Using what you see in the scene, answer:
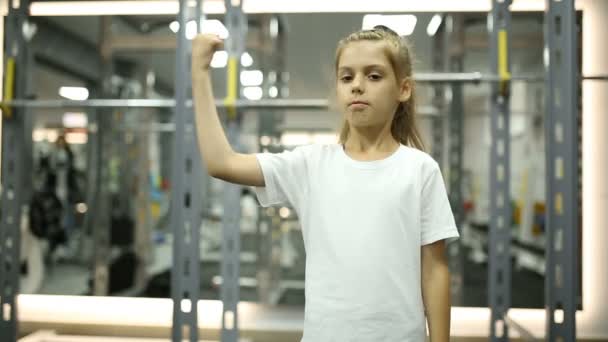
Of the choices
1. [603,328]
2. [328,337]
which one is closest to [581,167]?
[603,328]

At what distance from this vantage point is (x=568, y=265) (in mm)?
1394

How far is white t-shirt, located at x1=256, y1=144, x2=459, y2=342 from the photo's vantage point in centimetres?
75

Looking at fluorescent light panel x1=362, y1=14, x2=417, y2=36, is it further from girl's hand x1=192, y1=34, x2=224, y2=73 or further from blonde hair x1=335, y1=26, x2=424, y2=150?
girl's hand x1=192, y1=34, x2=224, y2=73

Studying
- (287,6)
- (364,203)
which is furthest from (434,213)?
(287,6)

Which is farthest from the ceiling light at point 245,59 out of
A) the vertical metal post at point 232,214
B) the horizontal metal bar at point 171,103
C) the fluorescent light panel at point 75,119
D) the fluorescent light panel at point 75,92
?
the fluorescent light panel at point 75,119

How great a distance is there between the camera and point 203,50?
76cm

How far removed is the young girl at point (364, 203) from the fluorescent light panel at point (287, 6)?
1638 millimetres

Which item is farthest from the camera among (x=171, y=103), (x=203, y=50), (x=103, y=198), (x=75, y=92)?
(x=75, y=92)

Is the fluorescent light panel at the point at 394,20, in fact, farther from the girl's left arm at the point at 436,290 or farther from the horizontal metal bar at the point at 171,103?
the girl's left arm at the point at 436,290

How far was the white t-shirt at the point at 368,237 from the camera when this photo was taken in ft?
2.48

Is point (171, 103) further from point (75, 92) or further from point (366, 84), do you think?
point (75, 92)

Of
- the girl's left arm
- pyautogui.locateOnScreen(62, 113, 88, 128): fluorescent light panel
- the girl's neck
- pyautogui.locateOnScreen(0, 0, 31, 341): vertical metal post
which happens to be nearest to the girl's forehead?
the girl's neck

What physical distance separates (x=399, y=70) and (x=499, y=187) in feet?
3.90

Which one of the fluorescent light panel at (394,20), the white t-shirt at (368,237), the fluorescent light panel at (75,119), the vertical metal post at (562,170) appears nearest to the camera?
the white t-shirt at (368,237)
